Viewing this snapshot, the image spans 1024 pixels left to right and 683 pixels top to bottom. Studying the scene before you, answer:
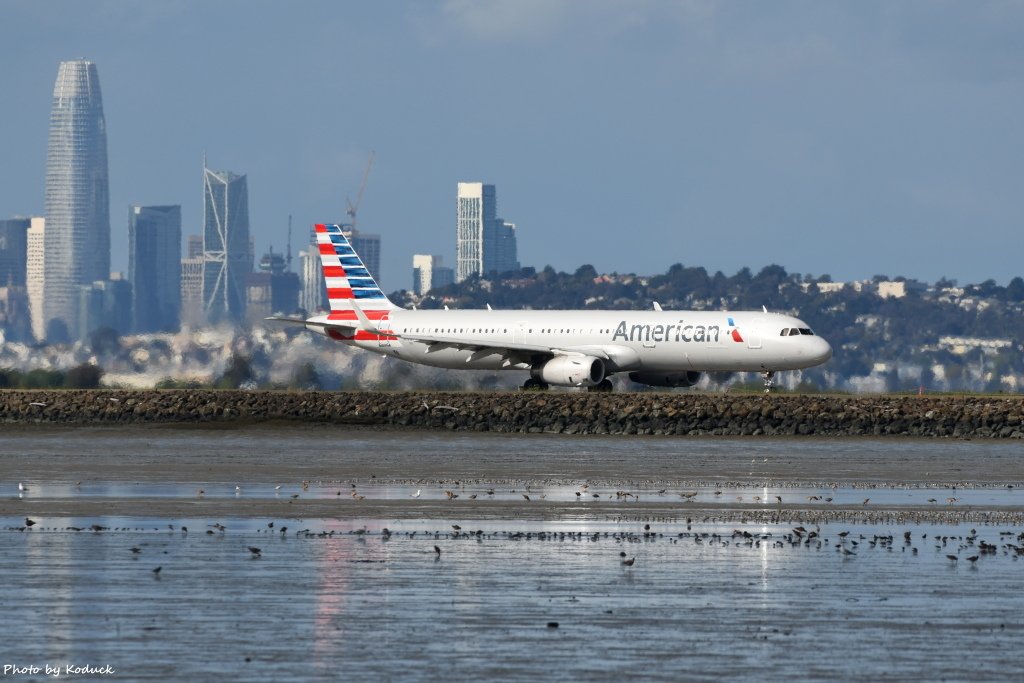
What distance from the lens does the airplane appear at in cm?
6600

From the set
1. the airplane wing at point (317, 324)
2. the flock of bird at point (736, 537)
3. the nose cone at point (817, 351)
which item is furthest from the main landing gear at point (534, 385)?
the flock of bird at point (736, 537)

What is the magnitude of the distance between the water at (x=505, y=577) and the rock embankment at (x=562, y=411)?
18.9m

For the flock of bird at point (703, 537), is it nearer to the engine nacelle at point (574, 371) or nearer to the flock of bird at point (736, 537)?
the flock of bird at point (736, 537)

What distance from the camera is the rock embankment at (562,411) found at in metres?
55.7

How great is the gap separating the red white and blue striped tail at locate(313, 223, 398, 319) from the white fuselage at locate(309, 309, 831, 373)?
2.38 metres

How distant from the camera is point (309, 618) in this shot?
1734 cm

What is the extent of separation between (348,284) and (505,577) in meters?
59.3

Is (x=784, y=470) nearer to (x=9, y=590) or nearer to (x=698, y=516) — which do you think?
(x=698, y=516)

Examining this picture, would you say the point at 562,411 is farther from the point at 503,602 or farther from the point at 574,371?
the point at 503,602

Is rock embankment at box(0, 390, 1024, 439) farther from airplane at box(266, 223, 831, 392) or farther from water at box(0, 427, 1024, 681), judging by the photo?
water at box(0, 427, 1024, 681)

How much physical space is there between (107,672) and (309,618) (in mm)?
2955

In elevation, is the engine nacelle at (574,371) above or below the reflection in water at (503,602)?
above

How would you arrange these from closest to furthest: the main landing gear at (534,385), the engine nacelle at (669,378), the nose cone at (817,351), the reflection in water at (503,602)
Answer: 1. the reflection in water at (503,602)
2. the nose cone at (817,351)
3. the main landing gear at (534,385)
4. the engine nacelle at (669,378)

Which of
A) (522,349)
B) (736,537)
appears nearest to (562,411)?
(522,349)
